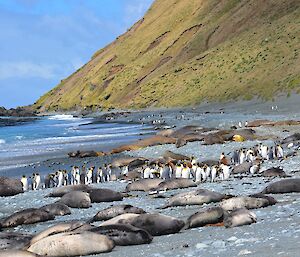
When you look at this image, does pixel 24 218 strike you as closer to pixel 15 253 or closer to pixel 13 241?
pixel 13 241

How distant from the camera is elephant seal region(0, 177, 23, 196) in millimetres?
20625

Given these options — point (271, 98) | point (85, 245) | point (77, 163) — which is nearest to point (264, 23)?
point (271, 98)

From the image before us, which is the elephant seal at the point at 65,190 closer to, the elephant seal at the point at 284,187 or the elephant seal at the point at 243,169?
the elephant seal at the point at 243,169

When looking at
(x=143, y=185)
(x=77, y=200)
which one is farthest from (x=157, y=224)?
(x=143, y=185)

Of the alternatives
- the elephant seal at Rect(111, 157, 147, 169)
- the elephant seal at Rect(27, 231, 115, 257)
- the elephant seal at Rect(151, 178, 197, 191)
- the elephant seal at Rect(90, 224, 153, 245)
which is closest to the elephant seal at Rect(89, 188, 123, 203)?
the elephant seal at Rect(151, 178, 197, 191)

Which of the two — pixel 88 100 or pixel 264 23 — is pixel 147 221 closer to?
pixel 264 23

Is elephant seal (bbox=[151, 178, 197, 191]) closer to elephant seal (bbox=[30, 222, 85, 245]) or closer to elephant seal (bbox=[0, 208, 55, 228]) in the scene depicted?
elephant seal (bbox=[0, 208, 55, 228])

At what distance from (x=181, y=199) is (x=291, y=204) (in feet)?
10.1

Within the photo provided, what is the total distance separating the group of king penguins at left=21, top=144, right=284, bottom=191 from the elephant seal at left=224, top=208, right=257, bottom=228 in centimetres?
926

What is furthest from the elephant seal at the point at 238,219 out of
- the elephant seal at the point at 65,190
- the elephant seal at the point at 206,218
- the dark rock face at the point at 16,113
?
→ the dark rock face at the point at 16,113

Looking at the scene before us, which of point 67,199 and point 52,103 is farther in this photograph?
point 52,103

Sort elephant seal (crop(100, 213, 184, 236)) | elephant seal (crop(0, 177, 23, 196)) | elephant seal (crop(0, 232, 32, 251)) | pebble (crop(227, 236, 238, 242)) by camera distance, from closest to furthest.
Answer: pebble (crop(227, 236, 238, 242))
elephant seal (crop(0, 232, 32, 251))
elephant seal (crop(100, 213, 184, 236))
elephant seal (crop(0, 177, 23, 196))

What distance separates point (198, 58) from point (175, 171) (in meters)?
80.3

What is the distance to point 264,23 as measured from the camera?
308 ft
